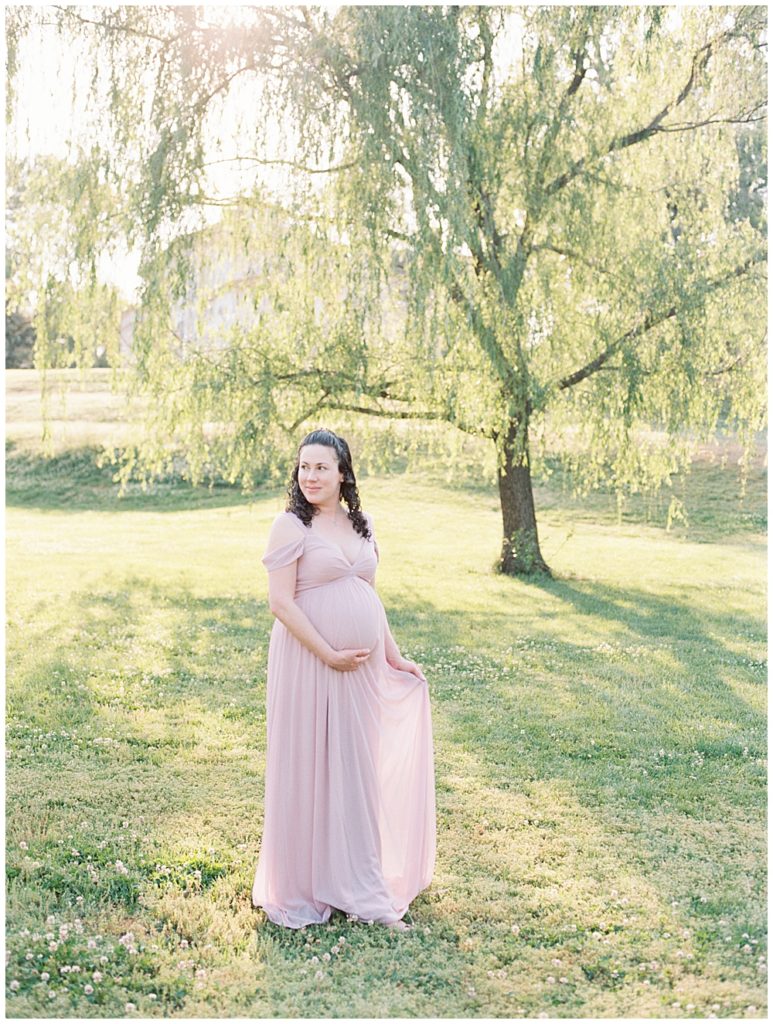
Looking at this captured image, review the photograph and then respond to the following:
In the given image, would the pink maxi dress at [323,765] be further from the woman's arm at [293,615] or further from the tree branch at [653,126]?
the tree branch at [653,126]

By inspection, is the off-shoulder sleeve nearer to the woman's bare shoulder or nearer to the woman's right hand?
the woman's bare shoulder

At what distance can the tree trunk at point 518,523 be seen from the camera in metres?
15.9

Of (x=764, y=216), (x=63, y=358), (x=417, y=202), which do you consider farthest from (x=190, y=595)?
(x=764, y=216)

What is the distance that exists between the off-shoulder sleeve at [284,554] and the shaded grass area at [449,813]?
1.64 metres

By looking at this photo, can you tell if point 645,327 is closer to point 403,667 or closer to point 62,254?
point 62,254

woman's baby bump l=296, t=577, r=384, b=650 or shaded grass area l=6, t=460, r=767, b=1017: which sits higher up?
woman's baby bump l=296, t=577, r=384, b=650

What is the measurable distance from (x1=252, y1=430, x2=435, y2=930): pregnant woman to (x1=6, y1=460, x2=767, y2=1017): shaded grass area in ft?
0.69

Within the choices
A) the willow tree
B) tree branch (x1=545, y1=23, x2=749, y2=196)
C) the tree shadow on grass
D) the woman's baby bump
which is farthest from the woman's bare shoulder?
the tree shadow on grass

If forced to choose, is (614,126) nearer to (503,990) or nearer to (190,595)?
(190,595)

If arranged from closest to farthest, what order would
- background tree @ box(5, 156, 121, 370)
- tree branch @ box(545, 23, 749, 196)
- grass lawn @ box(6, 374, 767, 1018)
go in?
grass lawn @ box(6, 374, 767, 1018) < background tree @ box(5, 156, 121, 370) < tree branch @ box(545, 23, 749, 196)

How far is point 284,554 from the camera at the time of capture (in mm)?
4801

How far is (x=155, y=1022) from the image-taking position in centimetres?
388

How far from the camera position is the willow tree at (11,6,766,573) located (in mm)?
11945

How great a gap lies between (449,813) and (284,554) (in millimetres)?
2440
